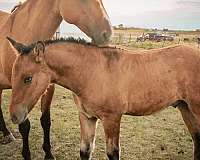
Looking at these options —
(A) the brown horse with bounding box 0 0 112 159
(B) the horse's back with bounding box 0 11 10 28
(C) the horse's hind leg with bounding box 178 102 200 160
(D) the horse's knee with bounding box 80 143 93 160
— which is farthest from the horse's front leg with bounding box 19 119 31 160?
(C) the horse's hind leg with bounding box 178 102 200 160

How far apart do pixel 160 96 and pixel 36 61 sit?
5.52ft

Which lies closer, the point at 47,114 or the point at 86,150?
the point at 86,150

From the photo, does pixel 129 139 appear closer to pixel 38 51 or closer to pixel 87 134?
pixel 87 134

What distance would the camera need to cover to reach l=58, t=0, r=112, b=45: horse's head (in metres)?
4.69

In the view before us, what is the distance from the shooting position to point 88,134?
4566 mm

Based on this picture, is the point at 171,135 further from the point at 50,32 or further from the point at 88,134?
the point at 50,32

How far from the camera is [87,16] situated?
4789 millimetres

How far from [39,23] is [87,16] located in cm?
70

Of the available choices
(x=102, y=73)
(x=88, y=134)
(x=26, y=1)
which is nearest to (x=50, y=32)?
(x=26, y=1)

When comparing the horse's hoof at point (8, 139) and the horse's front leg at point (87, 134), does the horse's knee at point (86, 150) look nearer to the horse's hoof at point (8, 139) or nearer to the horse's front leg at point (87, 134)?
the horse's front leg at point (87, 134)

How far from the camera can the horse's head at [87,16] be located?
469cm

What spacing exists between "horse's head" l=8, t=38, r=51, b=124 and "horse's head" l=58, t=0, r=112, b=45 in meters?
1.13

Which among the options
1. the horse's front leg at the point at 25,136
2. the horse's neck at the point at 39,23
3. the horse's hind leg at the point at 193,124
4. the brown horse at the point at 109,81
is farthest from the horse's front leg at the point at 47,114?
the horse's hind leg at the point at 193,124

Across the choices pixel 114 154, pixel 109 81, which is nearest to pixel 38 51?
pixel 109 81
